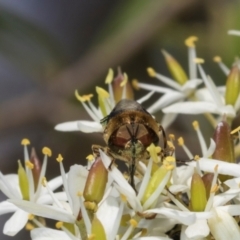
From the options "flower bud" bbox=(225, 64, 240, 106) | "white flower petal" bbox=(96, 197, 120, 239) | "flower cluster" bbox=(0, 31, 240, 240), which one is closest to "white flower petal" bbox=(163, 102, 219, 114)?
"flower bud" bbox=(225, 64, 240, 106)

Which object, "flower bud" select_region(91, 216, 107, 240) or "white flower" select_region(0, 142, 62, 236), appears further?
"white flower" select_region(0, 142, 62, 236)

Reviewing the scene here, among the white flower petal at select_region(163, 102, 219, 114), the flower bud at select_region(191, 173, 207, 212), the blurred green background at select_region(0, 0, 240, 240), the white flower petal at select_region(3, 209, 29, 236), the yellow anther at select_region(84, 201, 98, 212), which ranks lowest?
the flower bud at select_region(191, 173, 207, 212)

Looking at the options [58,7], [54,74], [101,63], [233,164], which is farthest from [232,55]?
[58,7]

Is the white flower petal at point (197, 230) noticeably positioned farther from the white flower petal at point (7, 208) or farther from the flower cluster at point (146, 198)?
the white flower petal at point (7, 208)

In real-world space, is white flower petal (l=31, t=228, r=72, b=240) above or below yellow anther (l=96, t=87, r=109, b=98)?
below

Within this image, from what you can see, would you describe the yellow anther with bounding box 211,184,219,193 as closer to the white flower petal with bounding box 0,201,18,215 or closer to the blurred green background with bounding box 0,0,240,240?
the white flower petal with bounding box 0,201,18,215

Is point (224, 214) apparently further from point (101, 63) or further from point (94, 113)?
point (101, 63)

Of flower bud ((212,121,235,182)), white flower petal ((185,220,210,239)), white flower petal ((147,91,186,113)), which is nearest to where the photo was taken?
white flower petal ((185,220,210,239))
